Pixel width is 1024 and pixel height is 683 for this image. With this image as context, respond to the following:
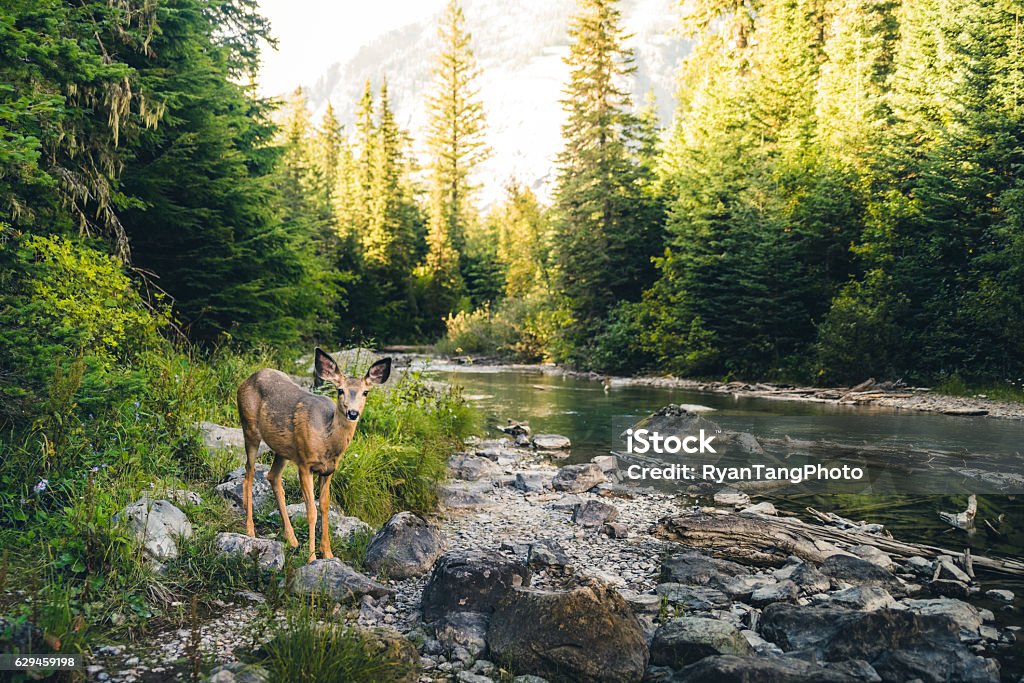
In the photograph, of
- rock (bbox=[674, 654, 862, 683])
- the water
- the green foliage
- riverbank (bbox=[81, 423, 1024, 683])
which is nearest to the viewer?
the green foliage

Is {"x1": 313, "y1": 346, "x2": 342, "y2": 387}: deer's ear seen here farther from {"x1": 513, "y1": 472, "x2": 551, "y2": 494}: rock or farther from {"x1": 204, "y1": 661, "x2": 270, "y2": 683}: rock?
{"x1": 513, "y1": 472, "x2": 551, "y2": 494}: rock

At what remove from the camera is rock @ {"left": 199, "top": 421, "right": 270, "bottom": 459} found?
26.5 feet

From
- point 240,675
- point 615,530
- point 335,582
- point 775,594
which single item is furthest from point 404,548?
point 775,594

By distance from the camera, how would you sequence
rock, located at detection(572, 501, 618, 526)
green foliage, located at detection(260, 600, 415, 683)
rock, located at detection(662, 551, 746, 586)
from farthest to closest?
rock, located at detection(572, 501, 618, 526) < rock, located at detection(662, 551, 746, 586) < green foliage, located at detection(260, 600, 415, 683)

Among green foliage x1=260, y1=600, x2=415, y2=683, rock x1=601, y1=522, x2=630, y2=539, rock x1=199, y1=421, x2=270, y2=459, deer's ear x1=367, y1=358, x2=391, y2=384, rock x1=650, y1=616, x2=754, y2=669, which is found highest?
deer's ear x1=367, y1=358, x2=391, y2=384

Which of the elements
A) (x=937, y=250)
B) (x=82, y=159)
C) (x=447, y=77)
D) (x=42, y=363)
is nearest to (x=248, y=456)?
(x=42, y=363)

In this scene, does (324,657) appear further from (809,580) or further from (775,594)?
(809,580)

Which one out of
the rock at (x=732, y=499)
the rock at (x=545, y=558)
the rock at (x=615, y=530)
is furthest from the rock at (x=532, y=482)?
the rock at (x=545, y=558)

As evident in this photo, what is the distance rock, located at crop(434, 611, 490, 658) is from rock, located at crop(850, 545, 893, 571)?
3.78 m

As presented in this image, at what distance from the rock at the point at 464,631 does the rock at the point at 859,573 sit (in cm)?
325

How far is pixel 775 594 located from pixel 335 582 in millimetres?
3572

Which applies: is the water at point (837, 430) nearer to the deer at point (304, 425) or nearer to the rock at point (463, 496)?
the rock at point (463, 496)

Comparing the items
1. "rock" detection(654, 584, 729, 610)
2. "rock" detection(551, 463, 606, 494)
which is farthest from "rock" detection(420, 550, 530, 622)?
"rock" detection(551, 463, 606, 494)

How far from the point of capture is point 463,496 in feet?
32.4
